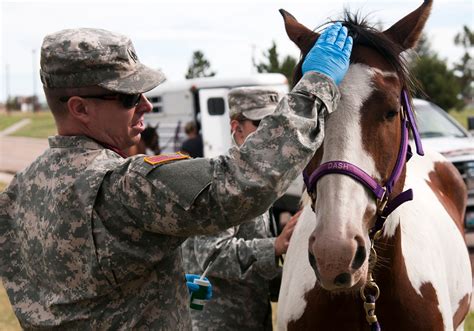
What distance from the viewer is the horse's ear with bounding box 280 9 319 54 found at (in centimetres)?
263

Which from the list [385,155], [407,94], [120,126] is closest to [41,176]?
[120,126]

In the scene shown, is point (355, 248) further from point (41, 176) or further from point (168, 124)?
point (168, 124)

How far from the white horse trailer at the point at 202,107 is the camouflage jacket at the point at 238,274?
844 centimetres

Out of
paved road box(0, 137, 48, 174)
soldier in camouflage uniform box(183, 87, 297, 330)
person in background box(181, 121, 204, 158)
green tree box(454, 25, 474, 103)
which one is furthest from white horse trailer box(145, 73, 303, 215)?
green tree box(454, 25, 474, 103)

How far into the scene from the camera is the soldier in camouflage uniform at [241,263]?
2926 millimetres

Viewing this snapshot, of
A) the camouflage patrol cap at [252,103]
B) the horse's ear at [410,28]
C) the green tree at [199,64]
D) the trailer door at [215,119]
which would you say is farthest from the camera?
the green tree at [199,64]

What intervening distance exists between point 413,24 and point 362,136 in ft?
2.19

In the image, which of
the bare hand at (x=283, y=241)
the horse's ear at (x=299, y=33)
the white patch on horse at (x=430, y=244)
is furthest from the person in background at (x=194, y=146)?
the horse's ear at (x=299, y=33)

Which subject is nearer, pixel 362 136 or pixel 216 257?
pixel 362 136

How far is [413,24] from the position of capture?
260cm

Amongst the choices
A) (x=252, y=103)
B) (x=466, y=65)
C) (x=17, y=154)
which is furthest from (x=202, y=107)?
(x=466, y=65)

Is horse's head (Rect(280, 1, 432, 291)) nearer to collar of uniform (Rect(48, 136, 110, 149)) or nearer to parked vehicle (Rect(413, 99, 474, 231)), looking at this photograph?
collar of uniform (Rect(48, 136, 110, 149))

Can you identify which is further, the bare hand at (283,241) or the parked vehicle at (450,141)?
the parked vehicle at (450,141)

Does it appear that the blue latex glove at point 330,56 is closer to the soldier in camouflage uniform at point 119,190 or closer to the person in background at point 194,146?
the soldier in camouflage uniform at point 119,190
